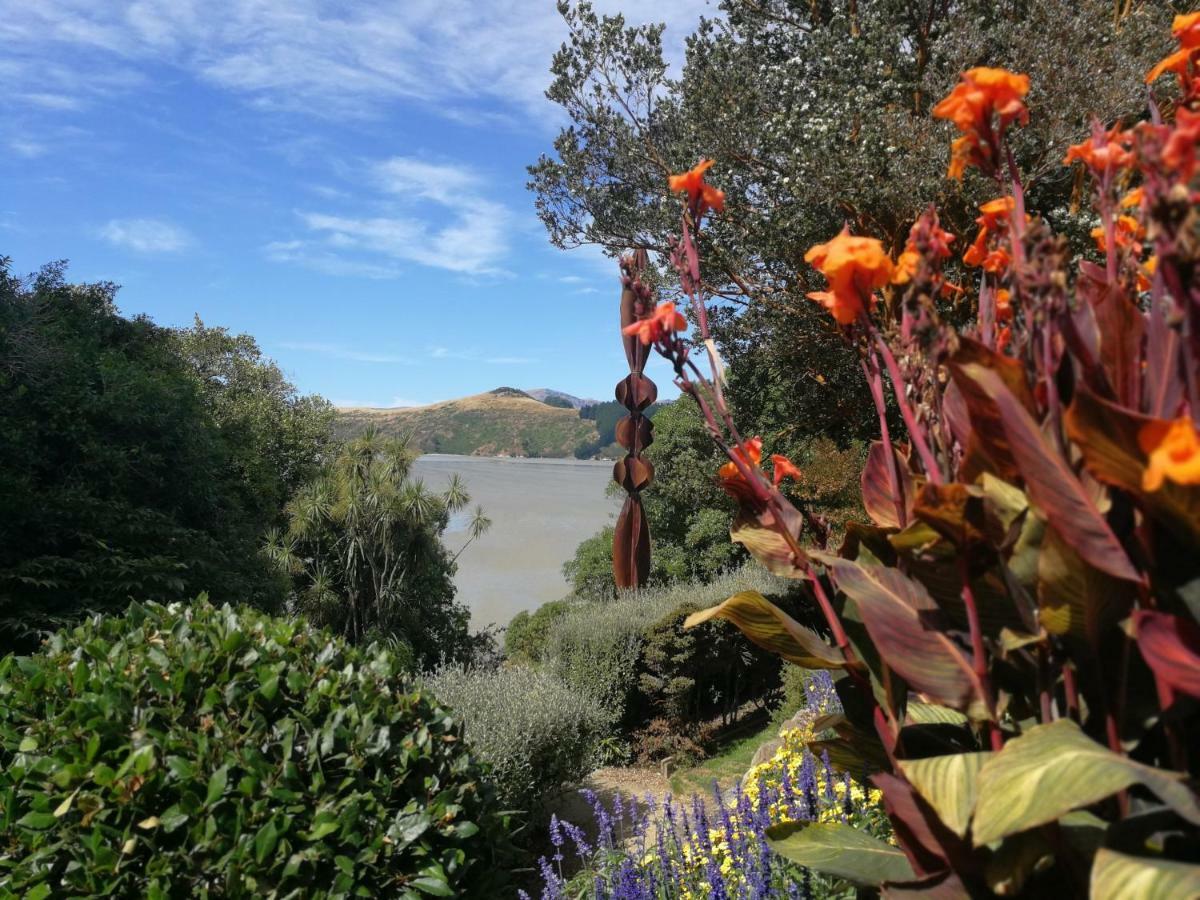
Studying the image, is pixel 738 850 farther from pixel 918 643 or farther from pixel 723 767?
pixel 723 767

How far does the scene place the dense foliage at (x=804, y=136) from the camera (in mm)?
7367

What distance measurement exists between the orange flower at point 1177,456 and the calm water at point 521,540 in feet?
48.5

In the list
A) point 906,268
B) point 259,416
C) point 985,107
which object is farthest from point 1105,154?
point 259,416

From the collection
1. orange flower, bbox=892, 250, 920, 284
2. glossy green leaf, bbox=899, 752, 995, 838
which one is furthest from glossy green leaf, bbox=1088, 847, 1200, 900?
orange flower, bbox=892, 250, 920, 284

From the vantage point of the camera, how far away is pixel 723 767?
6.14 m

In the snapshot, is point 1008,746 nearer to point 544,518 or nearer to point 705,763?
point 705,763

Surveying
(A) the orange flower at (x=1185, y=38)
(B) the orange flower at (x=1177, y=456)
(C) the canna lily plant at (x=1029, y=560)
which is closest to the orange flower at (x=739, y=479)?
(C) the canna lily plant at (x=1029, y=560)

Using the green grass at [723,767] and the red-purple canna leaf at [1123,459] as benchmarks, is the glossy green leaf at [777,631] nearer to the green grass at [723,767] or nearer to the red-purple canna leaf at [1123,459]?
the red-purple canna leaf at [1123,459]

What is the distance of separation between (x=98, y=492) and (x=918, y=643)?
9021mm

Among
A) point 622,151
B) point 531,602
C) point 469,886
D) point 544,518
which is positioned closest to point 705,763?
point 469,886

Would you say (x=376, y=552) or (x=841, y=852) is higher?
(x=841, y=852)

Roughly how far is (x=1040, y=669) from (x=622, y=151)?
10.5 metres

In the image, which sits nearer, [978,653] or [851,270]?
[978,653]

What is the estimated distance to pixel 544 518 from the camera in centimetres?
3030
